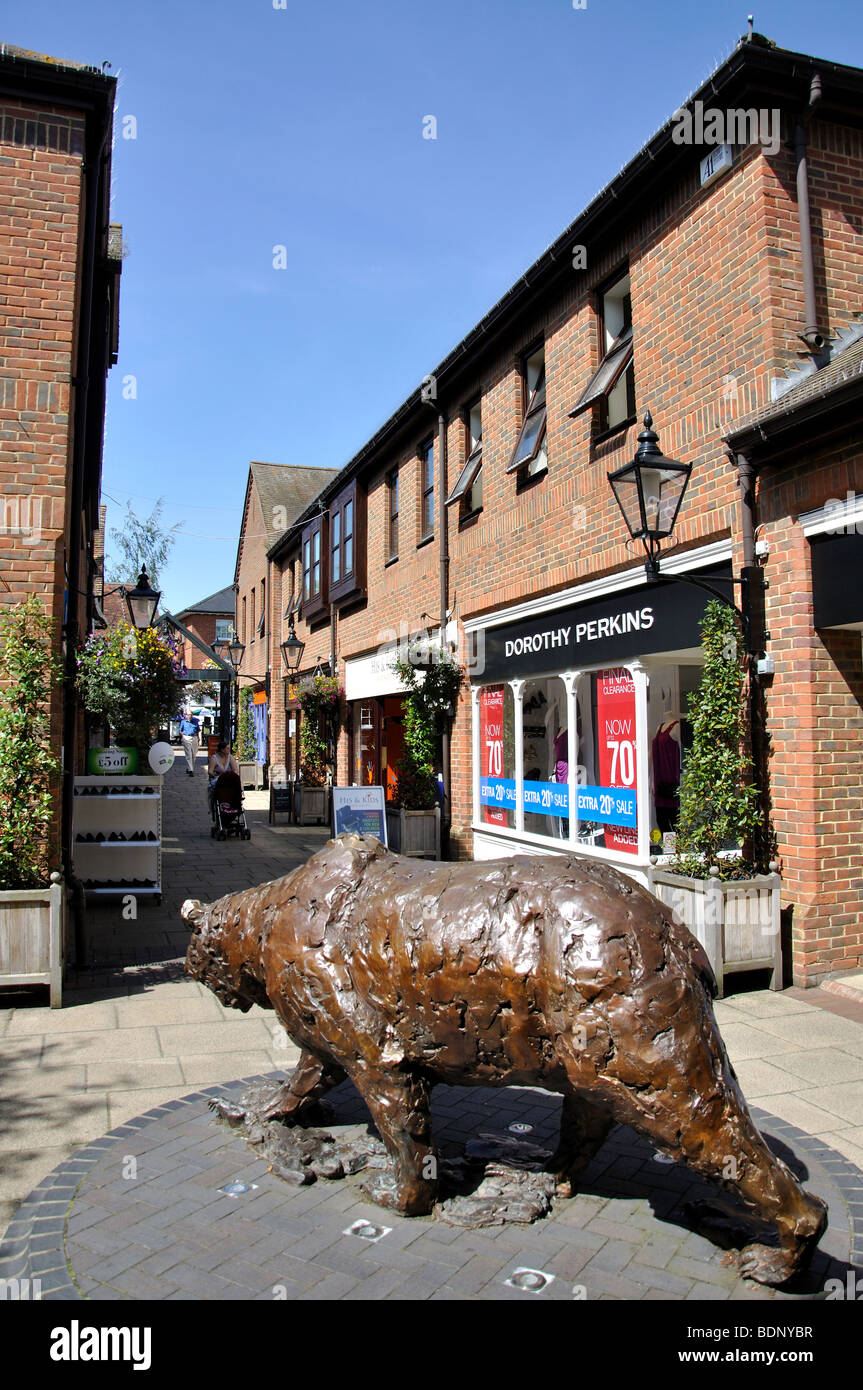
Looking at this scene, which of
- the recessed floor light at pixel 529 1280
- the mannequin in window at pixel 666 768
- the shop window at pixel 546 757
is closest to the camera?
the recessed floor light at pixel 529 1280

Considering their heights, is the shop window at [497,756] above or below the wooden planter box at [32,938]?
above

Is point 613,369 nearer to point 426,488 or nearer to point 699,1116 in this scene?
point 426,488

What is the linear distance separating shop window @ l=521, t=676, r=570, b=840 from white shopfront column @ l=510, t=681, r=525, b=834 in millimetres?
49

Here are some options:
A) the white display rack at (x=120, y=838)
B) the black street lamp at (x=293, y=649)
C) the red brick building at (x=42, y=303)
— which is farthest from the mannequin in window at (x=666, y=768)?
the black street lamp at (x=293, y=649)

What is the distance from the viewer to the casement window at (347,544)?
1756 cm

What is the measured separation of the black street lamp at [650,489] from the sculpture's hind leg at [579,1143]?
13.3ft

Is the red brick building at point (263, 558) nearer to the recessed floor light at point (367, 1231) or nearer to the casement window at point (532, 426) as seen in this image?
the casement window at point (532, 426)

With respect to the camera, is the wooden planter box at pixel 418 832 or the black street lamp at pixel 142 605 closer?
the black street lamp at pixel 142 605

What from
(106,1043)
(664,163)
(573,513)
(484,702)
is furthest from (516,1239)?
(484,702)

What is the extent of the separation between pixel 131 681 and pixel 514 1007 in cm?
747

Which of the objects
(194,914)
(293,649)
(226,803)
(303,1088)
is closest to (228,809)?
(226,803)

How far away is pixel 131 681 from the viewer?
9.43 meters

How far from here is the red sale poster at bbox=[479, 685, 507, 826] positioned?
11984 millimetres

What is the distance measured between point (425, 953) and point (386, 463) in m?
14.3
